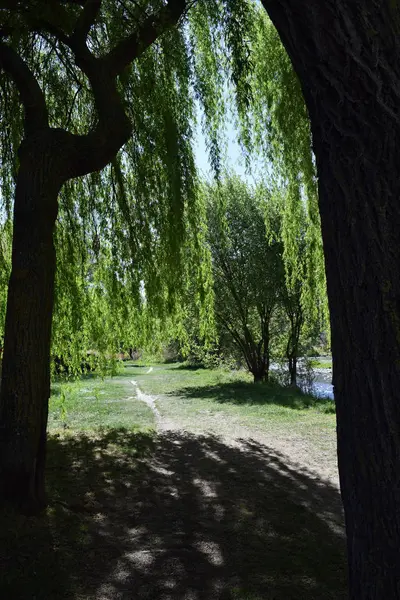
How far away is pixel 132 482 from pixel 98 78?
14.2 feet

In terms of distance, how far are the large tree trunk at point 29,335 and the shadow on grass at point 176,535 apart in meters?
0.35

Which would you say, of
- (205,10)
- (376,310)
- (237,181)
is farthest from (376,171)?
(237,181)

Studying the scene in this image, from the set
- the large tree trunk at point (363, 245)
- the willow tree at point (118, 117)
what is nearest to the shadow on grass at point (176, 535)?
the large tree trunk at point (363, 245)

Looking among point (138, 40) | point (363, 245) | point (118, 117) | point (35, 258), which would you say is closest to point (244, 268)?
point (138, 40)

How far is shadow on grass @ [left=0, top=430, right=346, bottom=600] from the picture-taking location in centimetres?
335

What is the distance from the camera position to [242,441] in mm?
8852

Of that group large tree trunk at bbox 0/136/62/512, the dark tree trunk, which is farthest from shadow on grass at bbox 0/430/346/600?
the dark tree trunk

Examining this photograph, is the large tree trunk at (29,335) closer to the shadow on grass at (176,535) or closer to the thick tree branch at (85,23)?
the shadow on grass at (176,535)

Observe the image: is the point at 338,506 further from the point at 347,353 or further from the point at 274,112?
the point at 274,112

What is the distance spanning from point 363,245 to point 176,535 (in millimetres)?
3336

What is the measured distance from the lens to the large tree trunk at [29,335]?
437cm

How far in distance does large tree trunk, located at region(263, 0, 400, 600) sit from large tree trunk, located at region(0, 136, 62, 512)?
3215 mm

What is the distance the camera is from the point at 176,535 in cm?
428

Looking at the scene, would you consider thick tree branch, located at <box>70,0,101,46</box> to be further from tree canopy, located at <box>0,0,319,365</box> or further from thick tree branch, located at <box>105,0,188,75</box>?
tree canopy, located at <box>0,0,319,365</box>
